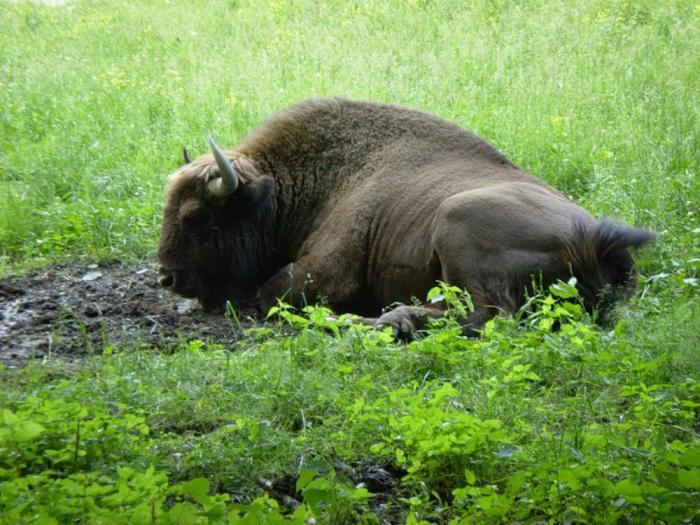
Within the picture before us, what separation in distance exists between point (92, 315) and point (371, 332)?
2.43 m

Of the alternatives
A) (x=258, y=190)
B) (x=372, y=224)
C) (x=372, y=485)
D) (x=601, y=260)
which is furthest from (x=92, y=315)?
(x=372, y=485)

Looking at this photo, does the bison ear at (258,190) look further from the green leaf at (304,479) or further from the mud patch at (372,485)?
the green leaf at (304,479)

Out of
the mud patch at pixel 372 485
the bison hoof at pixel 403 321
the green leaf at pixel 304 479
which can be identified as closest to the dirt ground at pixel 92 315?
the bison hoof at pixel 403 321

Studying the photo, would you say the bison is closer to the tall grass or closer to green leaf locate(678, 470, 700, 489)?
the tall grass

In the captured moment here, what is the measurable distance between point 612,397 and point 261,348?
6.00ft

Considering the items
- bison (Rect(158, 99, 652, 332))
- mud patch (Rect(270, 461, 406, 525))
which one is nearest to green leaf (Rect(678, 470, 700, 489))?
mud patch (Rect(270, 461, 406, 525))

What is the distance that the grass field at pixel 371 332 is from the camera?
3.62 m

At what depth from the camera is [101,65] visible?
13.6m

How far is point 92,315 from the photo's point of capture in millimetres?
6980

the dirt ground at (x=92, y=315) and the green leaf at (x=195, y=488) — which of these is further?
the dirt ground at (x=92, y=315)

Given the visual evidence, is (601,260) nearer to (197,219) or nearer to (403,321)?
(403,321)

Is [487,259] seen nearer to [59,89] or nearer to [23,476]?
[23,476]

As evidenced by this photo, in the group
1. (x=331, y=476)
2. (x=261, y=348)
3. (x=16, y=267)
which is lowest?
(x=16, y=267)

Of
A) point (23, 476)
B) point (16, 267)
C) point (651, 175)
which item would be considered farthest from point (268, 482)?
point (651, 175)
